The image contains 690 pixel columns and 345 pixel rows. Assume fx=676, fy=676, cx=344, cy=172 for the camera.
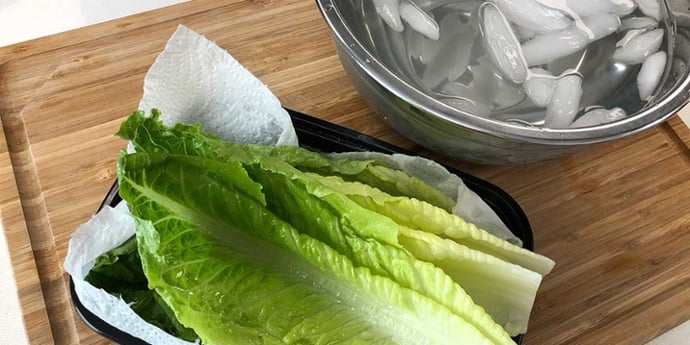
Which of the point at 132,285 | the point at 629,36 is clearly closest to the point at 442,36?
the point at 629,36

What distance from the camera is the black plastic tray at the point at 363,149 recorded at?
0.83 m

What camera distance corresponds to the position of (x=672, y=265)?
35.3 inches

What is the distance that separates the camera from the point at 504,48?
0.91 meters

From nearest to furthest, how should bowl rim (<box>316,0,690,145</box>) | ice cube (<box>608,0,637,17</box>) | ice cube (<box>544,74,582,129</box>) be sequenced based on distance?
bowl rim (<box>316,0,690,145</box>), ice cube (<box>544,74,582,129</box>), ice cube (<box>608,0,637,17</box>)

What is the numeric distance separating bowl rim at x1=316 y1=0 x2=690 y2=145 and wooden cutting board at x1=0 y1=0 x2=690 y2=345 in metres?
0.14

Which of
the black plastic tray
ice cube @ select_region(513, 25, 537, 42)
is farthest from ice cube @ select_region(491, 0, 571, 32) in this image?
the black plastic tray

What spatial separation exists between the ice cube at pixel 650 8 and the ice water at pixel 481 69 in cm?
2

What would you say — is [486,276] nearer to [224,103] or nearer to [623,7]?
[224,103]

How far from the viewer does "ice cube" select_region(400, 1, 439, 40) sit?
0.92 meters

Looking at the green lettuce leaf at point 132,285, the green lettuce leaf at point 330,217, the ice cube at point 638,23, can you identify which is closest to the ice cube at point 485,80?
the ice cube at point 638,23

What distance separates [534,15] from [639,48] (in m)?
0.15

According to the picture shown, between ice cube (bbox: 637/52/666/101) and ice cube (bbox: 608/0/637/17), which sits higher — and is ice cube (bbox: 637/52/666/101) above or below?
below

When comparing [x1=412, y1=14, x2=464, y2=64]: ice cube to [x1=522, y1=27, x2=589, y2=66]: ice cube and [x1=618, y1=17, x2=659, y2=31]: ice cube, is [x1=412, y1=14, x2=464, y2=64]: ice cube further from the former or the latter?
[x1=618, y1=17, x2=659, y2=31]: ice cube

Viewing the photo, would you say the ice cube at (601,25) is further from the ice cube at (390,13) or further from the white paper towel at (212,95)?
the white paper towel at (212,95)
